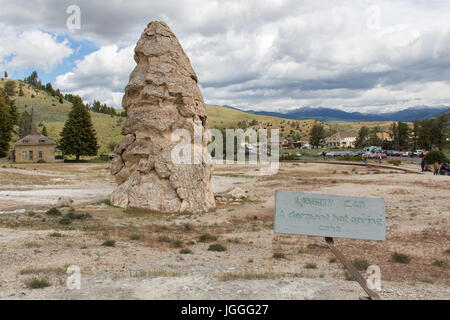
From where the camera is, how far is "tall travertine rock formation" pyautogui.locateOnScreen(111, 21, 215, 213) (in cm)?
1803

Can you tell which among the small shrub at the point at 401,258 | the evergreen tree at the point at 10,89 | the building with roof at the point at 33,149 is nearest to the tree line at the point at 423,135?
the small shrub at the point at 401,258

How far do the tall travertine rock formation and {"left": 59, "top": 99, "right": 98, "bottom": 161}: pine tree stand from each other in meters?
41.2

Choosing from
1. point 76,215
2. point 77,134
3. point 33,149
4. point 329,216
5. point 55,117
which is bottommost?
point 76,215

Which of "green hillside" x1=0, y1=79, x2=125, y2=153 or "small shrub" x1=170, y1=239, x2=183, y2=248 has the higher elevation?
"green hillside" x1=0, y1=79, x2=125, y2=153

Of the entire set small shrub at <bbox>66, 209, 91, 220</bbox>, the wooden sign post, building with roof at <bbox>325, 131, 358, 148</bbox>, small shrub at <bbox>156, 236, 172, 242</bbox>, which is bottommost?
small shrub at <bbox>156, 236, 172, 242</bbox>

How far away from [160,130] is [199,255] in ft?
31.2

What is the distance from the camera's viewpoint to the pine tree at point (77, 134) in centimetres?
5759

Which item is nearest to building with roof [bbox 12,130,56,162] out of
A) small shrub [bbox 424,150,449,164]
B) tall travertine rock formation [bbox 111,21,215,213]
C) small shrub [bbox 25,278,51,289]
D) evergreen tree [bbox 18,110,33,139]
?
evergreen tree [bbox 18,110,33,139]

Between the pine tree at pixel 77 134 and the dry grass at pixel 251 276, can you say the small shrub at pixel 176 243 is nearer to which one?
the dry grass at pixel 251 276

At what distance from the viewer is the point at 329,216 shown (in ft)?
23.3

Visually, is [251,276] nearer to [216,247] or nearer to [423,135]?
[216,247]

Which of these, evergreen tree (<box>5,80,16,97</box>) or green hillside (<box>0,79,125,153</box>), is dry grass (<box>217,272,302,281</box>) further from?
evergreen tree (<box>5,80,16,97</box>)

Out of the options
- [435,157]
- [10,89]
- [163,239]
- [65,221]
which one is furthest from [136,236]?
[10,89]
